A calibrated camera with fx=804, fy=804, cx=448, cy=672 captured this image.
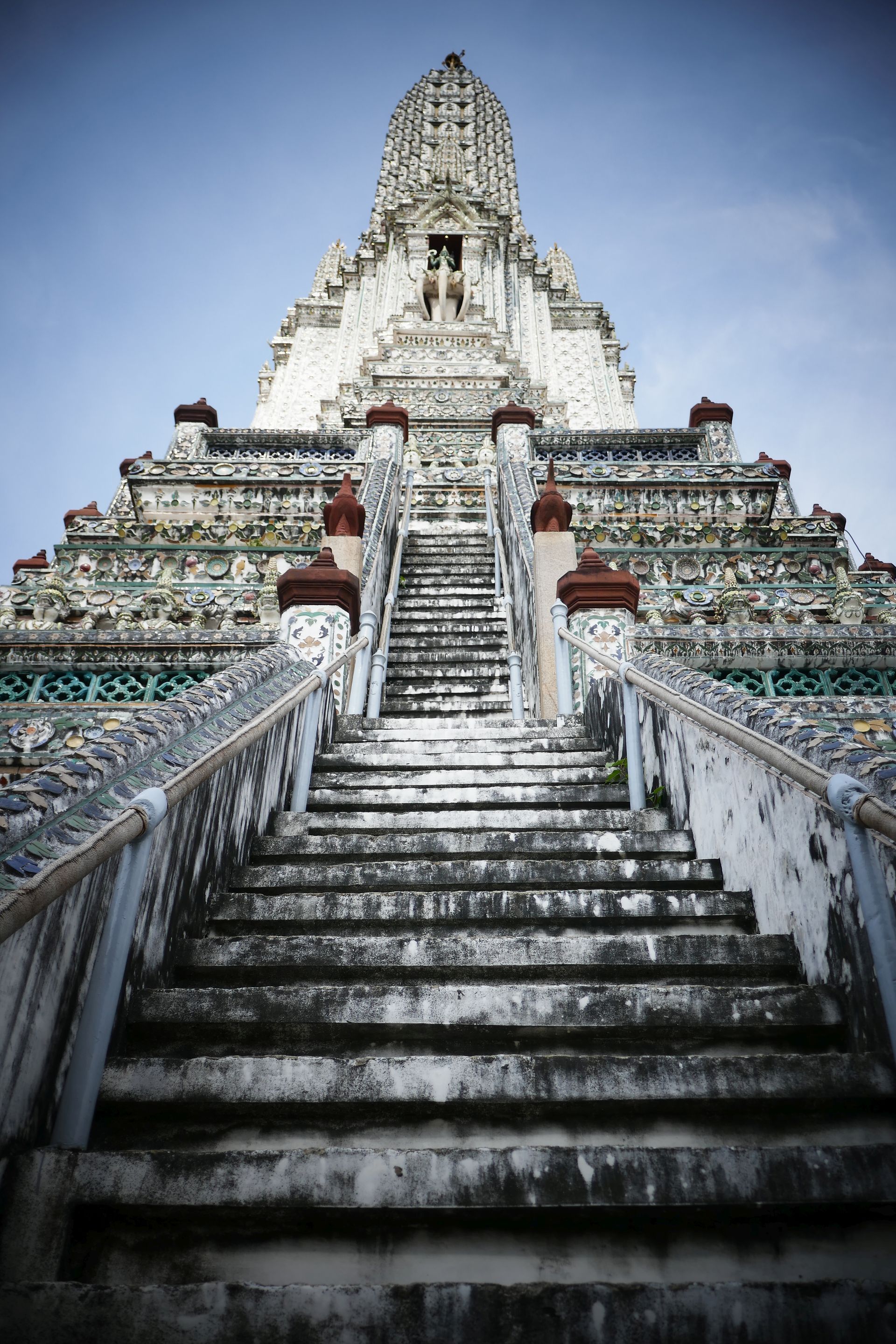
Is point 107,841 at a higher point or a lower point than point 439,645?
lower

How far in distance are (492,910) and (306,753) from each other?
1564mm

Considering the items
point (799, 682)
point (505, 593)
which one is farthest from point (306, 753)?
point (505, 593)

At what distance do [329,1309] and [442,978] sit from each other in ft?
3.28

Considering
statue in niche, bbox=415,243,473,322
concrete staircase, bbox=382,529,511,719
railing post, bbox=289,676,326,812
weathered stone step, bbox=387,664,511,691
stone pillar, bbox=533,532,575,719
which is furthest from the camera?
statue in niche, bbox=415,243,473,322

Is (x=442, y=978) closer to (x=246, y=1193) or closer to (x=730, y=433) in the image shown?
(x=246, y=1193)

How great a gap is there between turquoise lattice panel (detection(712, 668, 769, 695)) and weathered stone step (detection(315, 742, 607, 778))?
1.38 meters

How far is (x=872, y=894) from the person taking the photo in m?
1.94

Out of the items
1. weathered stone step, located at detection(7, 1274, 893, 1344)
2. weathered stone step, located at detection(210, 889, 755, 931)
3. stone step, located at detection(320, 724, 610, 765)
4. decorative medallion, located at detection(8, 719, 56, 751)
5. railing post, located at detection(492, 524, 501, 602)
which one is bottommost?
weathered stone step, located at detection(7, 1274, 893, 1344)

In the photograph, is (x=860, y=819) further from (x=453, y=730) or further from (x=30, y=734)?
(x=30, y=734)

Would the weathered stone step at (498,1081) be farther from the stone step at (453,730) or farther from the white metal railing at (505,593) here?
the white metal railing at (505,593)

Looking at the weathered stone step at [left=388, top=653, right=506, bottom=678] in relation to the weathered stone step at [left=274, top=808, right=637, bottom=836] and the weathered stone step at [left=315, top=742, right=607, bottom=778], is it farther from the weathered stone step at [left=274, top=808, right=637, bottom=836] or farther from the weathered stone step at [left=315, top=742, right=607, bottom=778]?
the weathered stone step at [left=274, top=808, right=637, bottom=836]

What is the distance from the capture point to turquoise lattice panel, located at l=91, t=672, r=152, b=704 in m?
5.22

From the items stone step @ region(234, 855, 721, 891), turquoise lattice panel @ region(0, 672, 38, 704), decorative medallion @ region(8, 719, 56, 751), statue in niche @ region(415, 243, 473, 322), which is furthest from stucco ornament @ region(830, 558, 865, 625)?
statue in niche @ region(415, 243, 473, 322)

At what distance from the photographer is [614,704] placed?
4383 millimetres
